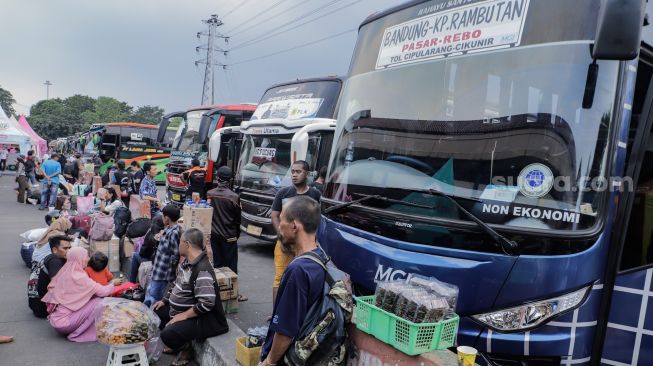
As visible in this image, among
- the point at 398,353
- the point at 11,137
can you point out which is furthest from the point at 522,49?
the point at 11,137

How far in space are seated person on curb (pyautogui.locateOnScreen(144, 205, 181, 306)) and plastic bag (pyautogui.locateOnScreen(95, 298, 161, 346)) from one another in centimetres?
100

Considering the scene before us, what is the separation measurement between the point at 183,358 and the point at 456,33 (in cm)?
398

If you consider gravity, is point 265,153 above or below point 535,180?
below

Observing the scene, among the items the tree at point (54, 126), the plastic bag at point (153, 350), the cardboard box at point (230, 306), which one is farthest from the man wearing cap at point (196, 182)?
the tree at point (54, 126)

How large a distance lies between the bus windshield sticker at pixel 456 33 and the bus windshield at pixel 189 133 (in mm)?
13335

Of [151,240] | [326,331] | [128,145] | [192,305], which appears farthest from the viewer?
[128,145]

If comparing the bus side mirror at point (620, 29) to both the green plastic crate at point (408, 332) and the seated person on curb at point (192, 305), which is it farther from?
the seated person on curb at point (192, 305)

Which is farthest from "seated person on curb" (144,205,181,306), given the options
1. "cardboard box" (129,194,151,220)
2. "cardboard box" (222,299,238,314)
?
"cardboard box" (129,194,151,220)

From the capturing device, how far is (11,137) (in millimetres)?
22062

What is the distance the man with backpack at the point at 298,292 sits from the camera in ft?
8.38

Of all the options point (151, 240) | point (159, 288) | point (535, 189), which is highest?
point (535, 189)

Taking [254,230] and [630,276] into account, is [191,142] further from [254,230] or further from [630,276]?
A: [630,276]

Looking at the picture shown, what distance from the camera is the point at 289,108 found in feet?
33.5

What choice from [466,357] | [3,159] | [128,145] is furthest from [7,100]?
[466,357]
